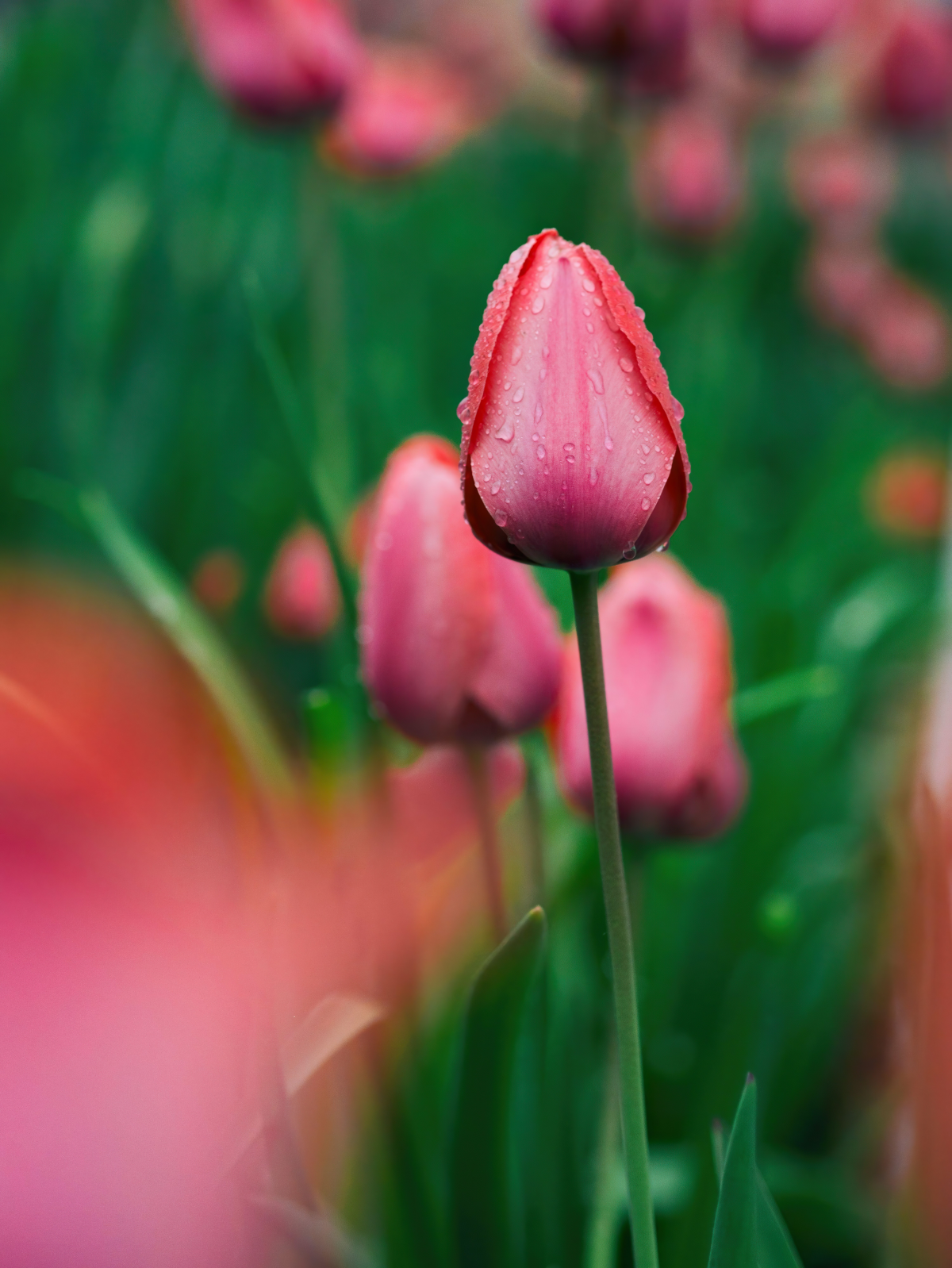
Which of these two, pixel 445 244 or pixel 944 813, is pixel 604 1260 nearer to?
pixel 944 813

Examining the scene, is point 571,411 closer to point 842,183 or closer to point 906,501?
point 906,501

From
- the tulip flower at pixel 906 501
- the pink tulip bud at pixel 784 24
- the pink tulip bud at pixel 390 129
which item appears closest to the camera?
the pink tulip bud at pixel 784 24

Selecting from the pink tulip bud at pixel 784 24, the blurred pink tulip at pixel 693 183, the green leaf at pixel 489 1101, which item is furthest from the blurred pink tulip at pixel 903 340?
→ the green leaf at pixel 489 1101

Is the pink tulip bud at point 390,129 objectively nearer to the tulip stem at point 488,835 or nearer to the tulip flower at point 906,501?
the tulip flower at point 906,501

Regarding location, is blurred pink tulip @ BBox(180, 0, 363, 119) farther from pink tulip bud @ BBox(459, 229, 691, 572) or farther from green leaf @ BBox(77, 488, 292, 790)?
pink tulip bud @ BBox(459, 229, 691, 572)

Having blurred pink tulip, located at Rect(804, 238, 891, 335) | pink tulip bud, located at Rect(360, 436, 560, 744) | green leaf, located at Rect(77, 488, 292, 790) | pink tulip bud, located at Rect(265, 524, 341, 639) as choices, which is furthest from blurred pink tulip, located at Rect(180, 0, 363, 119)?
blurred pink tulip, located at Rect(804, 238, 891, 335)

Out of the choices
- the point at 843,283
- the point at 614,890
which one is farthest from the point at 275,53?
the point at 843,283
